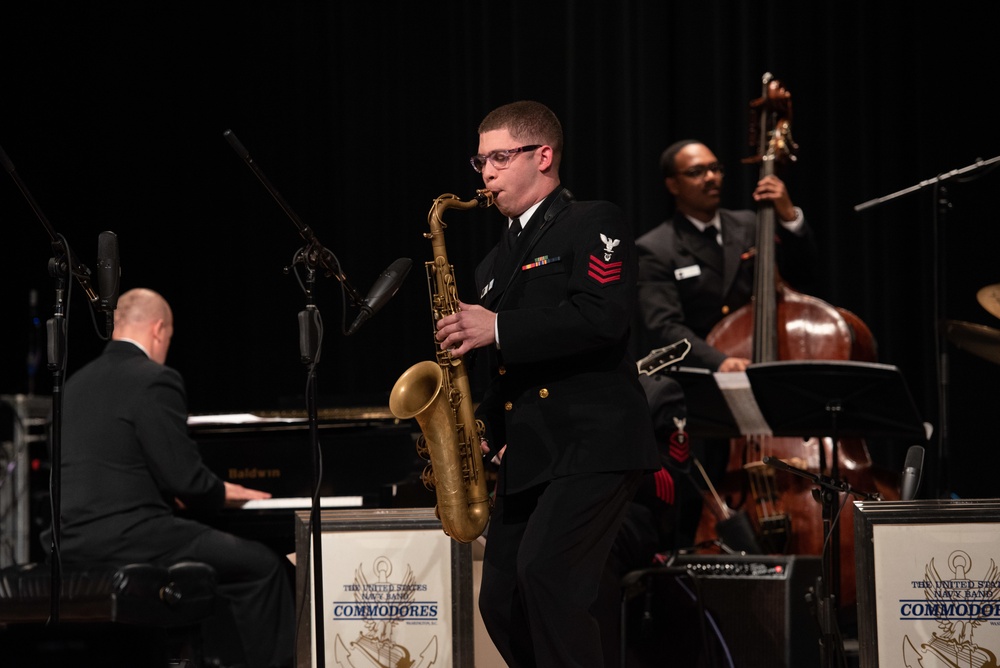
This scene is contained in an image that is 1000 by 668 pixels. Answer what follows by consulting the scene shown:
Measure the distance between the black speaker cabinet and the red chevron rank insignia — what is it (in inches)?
59.0

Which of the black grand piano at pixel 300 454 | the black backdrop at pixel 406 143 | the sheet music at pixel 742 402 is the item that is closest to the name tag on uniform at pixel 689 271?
the black backdrop at pixel 406 143

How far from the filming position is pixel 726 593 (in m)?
4.22

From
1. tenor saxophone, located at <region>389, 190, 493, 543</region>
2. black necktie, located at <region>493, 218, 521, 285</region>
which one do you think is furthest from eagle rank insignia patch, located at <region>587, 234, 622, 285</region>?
tenor saxophone, located at <region>389, 190, 493, 543</region>

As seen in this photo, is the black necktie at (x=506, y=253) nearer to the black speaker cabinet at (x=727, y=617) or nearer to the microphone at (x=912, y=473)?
the microphone at (x=912, y=473)

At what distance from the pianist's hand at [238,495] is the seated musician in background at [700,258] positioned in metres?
1.79

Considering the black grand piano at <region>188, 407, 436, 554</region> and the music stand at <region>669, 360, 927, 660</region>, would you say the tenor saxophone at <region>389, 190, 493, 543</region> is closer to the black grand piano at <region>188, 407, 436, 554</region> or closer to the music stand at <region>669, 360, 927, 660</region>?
the music stand at <region>669, 360, 927, 660</region>

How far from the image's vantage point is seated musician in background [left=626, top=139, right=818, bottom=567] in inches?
208

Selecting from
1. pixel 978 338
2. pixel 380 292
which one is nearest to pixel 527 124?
pixel 380 292

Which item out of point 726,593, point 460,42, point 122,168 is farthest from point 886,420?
point 122,168

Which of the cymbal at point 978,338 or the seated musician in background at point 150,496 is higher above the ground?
the cymbal at point 978,338

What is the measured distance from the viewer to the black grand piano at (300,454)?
510 cm

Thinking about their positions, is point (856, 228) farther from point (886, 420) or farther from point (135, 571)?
point (135, 571)

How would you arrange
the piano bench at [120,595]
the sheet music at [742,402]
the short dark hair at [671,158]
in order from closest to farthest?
the piano bench at [120,595] → the sheet music at [742,402] → the short dark hair at [671,158]

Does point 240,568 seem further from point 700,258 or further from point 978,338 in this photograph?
point 978,338
